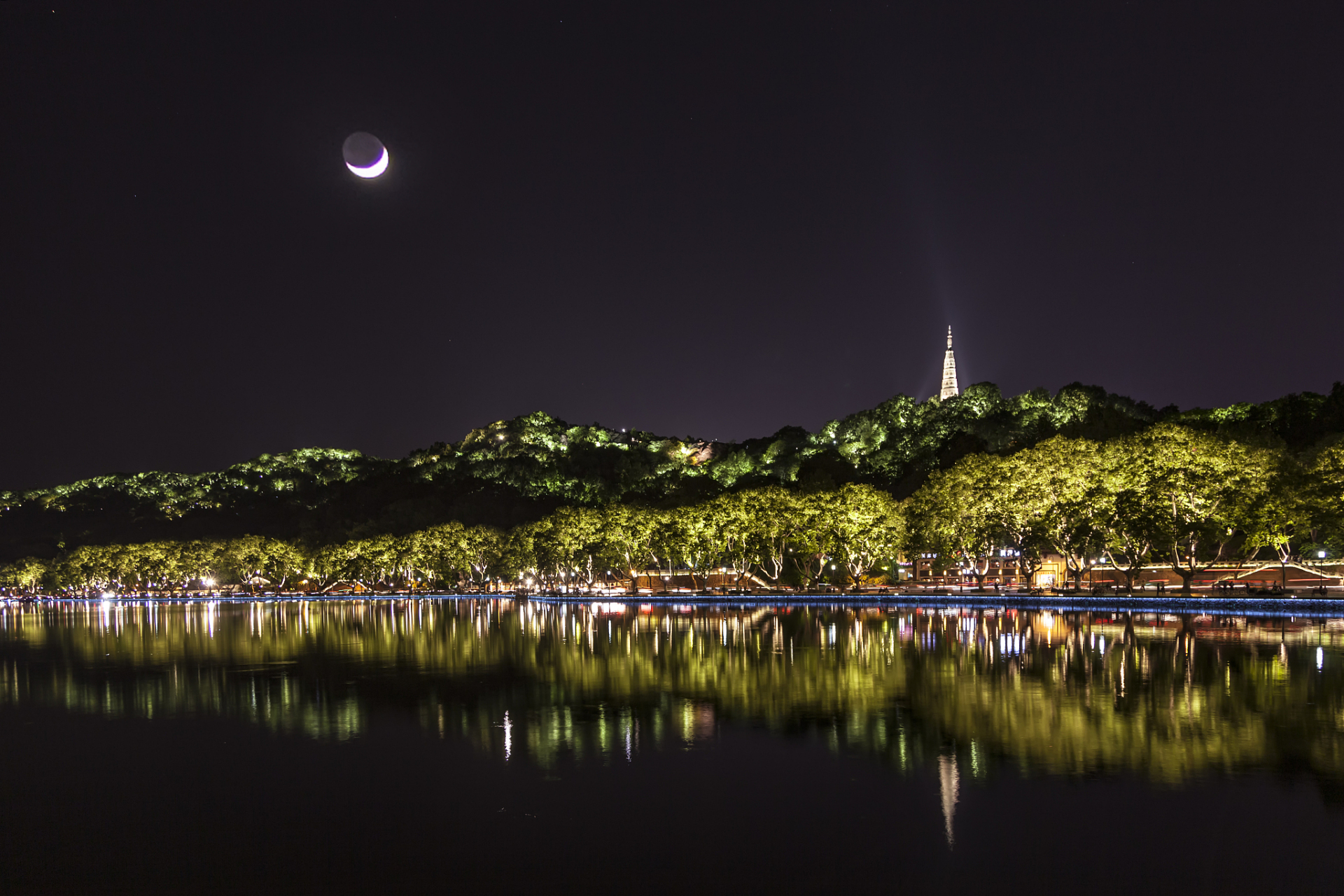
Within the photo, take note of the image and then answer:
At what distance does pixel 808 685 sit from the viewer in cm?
2608

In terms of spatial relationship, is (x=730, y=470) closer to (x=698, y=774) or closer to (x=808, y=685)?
(x=808, y=685)

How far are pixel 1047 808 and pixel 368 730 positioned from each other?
1446 cm

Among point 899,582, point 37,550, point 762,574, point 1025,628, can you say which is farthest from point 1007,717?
point 37,550

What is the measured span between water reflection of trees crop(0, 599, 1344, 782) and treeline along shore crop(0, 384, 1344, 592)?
13.0 meters

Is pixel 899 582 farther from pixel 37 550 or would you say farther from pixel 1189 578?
pixel 37 550

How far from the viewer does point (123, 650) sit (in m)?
44.8

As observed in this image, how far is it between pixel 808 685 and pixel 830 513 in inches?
2030

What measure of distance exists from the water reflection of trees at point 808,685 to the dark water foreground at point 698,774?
157 millimetres

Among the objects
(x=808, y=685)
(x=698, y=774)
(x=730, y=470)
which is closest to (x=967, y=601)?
(x=808, y=685)

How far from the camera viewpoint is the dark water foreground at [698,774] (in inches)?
463

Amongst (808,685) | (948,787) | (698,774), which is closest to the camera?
(948,787)

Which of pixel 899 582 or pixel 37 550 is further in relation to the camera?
pixel 37 550

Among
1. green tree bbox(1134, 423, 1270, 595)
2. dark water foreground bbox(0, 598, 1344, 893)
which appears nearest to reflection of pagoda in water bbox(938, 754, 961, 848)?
dark water foreground bbox(0, 598, 1344, 893)

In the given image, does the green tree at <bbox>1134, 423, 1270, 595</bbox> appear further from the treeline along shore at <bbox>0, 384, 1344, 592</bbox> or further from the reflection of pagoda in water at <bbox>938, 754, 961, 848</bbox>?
the reflection of pagoda in water at <bbox>938, 754, 961, 848</bbox>
